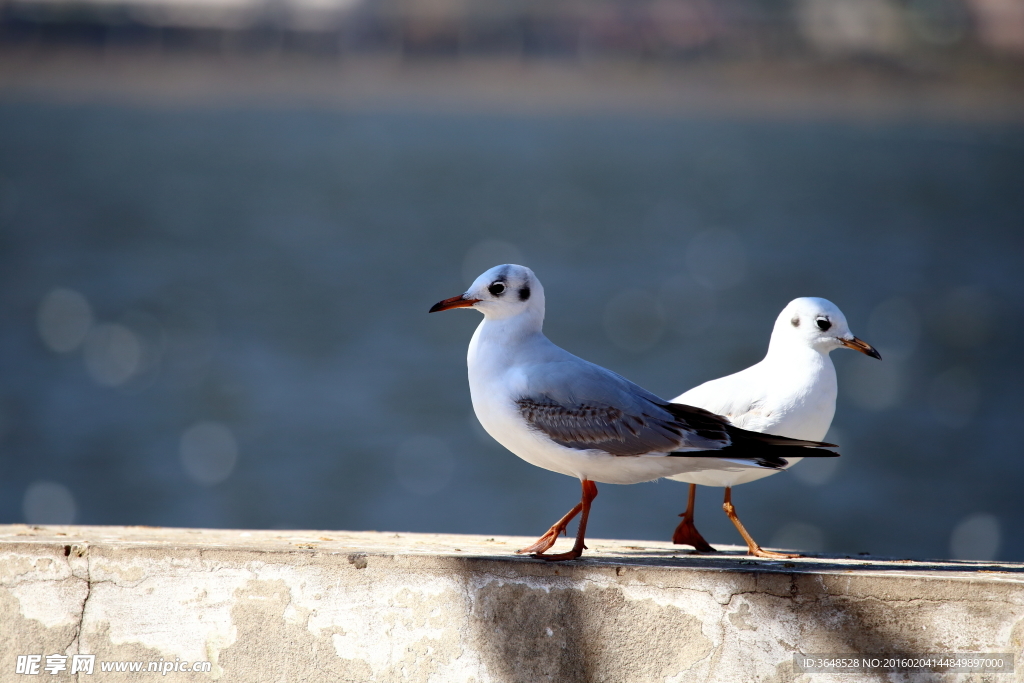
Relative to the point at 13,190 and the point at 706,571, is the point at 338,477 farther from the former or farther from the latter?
the point at 13,190

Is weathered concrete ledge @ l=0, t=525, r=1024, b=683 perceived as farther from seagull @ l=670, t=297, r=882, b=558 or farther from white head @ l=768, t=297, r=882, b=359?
white head @ l=768, t=297, r=882, b=359

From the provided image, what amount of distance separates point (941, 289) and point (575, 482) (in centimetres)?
1864

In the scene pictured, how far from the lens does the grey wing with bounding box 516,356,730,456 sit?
4277 mm

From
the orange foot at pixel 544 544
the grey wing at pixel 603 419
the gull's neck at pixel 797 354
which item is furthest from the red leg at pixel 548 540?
the gull's neck at pixel 797 354

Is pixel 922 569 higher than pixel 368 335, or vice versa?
pixel 922 569

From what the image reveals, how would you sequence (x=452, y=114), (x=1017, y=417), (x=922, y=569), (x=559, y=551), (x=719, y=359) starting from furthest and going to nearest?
(x=452, y=114) < (x=719, y=359) < (x=1017, y=417) < (x=559, y=551) < (x=922, y=569)

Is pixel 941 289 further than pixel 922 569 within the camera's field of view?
Yes

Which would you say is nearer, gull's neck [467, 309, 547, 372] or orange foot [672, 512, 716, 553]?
gull's neck [467, 309, 547, 372]

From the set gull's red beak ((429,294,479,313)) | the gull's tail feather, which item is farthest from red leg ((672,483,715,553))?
gull's red beak ((429,294,479,313))

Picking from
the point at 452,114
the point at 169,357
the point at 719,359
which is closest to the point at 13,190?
the point at 169,357

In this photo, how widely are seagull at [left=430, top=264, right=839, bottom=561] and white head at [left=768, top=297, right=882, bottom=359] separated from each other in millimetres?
829

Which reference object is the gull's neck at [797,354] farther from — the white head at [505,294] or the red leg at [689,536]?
the white head at [505,294]

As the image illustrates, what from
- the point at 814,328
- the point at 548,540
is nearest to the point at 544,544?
the point at 548,540

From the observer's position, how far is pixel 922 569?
4180 mm
